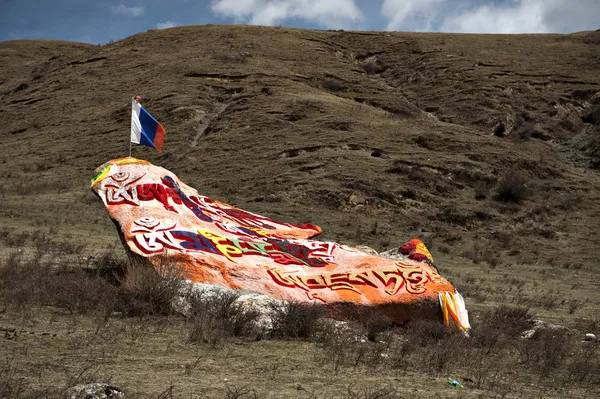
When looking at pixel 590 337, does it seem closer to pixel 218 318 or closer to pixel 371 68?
pixel 218 318

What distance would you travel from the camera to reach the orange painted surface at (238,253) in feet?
32.1

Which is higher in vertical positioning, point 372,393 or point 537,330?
point 537,330

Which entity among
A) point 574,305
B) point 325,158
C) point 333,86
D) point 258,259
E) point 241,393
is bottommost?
point 241,393

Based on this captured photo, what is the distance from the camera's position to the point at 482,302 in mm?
13656

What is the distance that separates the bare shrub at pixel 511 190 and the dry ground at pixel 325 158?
93mm

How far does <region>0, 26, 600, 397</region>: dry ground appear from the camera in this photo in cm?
704

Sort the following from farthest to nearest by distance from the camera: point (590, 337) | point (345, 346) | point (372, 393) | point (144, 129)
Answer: point (144, 129), point (590, 337), point (345, 346), point (372, 393)

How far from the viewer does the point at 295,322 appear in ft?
27.7

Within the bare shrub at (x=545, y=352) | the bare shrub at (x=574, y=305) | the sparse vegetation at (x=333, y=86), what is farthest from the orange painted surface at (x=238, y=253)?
the sparse vegetation at (x=333, y=86)

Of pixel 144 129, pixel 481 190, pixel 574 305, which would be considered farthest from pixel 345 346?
pixel 481 190

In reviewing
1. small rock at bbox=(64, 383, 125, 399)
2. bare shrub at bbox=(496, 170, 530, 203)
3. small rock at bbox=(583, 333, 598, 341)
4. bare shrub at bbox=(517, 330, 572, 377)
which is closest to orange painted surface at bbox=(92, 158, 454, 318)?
bare shrub at bbox=(517, 330, 572, 377)

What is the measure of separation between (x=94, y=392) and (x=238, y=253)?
581cm

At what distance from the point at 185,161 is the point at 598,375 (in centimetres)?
2406

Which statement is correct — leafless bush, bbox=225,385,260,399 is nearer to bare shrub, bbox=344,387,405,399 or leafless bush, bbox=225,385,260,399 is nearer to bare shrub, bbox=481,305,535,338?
bare shrub, bbox=344,387,405,399
